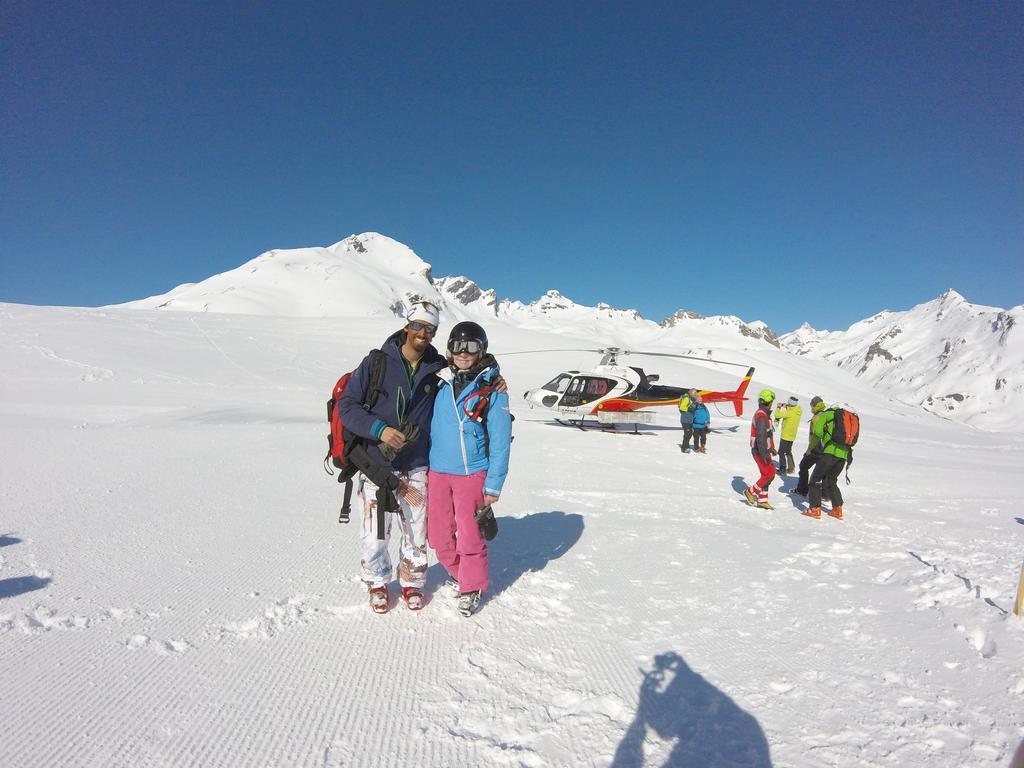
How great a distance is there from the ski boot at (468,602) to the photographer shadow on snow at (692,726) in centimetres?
133

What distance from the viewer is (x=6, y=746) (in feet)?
7.36

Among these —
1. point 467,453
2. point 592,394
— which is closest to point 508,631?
point 467,453

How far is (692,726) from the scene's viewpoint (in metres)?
2.69

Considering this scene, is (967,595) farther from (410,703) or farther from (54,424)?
(54,424)

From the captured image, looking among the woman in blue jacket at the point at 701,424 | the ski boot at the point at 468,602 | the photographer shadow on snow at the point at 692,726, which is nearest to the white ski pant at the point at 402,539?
the ski boot at the point at 468,602

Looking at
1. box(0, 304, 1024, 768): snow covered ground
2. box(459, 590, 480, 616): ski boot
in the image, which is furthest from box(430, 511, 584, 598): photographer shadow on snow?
box(459, 590, 480, 616): ski boot

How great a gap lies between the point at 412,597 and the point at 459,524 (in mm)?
693

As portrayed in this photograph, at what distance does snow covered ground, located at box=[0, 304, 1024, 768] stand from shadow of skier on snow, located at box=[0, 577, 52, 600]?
0.02 metres

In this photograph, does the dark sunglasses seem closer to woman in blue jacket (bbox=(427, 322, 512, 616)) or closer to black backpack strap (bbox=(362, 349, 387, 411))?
woman in blue jacket (bbox=(427, 322, 512, 616))

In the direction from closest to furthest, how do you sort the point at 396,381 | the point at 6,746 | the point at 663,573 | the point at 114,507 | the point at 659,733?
the point at 6,746 < the point at 659,733 < the point at 396,381 < the point at 663,573 < the point at 114,507

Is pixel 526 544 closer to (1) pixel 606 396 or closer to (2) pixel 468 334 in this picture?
(2) pixel 468 334

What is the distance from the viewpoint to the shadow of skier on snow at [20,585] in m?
3.50

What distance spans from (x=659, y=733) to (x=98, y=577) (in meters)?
4.24

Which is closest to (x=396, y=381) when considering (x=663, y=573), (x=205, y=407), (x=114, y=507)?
(x=663, y=573)
